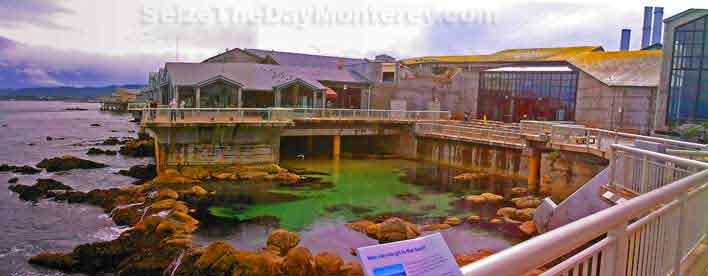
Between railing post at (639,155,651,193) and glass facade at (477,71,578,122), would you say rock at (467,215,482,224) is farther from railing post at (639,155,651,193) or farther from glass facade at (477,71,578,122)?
glass facade at (477,71,578,122)

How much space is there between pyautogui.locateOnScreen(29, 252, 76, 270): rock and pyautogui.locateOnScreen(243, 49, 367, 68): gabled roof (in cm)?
3963

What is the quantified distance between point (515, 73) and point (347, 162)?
1831 centimetres

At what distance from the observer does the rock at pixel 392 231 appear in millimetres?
18672

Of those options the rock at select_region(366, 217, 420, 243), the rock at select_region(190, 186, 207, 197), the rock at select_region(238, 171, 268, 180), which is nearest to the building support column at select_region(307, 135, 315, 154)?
the rock at select_region(238, 171, 268, 180)

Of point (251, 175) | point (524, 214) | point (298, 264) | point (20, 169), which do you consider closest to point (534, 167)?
point (524, 214)

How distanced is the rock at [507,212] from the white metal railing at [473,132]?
322 inches

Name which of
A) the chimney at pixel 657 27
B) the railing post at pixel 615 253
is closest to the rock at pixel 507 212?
the railing post at pixel 615 253

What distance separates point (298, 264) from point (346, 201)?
11052 millimetres

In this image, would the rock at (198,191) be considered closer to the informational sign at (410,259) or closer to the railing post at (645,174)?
the railing post at (645,174)

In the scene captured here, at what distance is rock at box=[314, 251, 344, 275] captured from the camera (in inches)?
577

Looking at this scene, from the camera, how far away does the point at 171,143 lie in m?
31.7

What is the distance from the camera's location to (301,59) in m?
58.0

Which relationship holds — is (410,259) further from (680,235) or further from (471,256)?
(471,256)

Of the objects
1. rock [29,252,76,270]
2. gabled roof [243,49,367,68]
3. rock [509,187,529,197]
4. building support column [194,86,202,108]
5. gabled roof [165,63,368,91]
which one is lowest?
rock [29,252,76,270]
